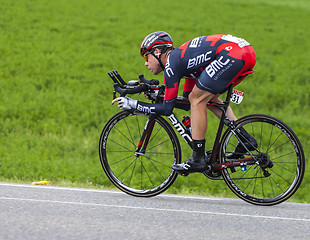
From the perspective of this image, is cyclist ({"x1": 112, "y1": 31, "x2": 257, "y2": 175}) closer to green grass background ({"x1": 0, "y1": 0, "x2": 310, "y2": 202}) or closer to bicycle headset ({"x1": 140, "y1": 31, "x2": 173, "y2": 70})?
bicycle headset ({"x1": 140, "y1": 31, "x2": 173, "y2": 70})

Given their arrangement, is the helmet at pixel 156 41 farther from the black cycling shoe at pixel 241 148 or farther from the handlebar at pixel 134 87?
the black cycling shoe at pixel 241 148

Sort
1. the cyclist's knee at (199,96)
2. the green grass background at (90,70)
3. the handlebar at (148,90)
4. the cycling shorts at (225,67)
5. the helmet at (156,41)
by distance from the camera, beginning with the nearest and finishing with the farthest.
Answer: the cycling shorts at (225,67), the cyclist's knee at (199,96), the helmet at (156,41), the handlebar at (148,90), the green grass background at (90,70)

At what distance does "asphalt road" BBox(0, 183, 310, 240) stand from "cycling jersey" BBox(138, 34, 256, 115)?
1.17 m

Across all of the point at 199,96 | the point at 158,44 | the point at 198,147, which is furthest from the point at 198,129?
the point at 158,44

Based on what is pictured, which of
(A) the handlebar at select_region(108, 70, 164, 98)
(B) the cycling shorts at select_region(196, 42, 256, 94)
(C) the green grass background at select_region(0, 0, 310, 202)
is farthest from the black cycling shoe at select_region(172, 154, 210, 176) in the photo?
(C) the green grass background at select_region(0, 0, 310, 202)

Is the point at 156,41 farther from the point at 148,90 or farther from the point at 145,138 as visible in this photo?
the point at 145,138

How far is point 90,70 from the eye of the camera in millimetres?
15523

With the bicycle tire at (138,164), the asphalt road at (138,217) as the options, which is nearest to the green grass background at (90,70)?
the bicycle tire at (138,164)

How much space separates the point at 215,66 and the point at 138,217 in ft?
5.55

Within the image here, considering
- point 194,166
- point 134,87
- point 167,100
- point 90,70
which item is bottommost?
point 194,166

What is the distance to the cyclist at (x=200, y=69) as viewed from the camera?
18.2 feet

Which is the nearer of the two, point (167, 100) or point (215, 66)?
point (215, 66)

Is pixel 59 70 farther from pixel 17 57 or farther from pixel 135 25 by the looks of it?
pixel 135 25

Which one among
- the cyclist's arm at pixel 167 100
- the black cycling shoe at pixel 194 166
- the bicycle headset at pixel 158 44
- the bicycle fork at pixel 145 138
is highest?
the bicycle headset at pixel 158 44
